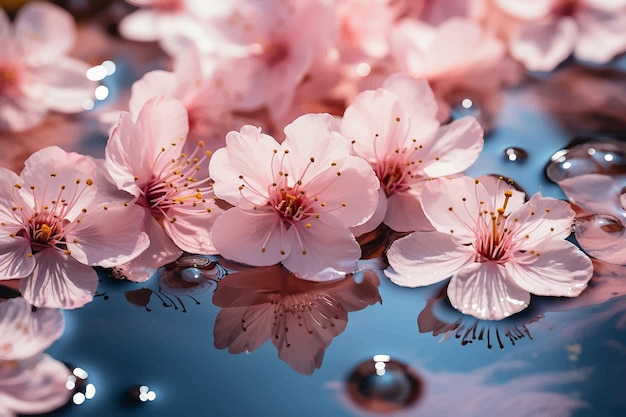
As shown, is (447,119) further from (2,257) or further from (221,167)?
(2,257)

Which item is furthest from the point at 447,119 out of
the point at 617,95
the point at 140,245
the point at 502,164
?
the point at 140,245

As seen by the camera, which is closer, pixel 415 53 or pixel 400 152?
pixel 400 152

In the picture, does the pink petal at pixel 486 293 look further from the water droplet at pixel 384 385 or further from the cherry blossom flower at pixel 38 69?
the cherry blossom flower at pixel 38 69

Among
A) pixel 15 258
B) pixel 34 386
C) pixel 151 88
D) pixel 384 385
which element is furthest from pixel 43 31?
pixel 384 385

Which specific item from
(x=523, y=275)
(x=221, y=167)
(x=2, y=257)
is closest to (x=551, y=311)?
(x=523, y=275)

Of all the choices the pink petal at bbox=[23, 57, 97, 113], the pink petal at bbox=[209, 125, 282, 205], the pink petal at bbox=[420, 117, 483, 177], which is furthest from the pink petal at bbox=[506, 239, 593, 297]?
the pink petal at bbox=[23, 57, 97, 113]

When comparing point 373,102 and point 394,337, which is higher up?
point 373,102

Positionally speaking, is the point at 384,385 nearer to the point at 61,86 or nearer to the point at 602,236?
the point at 602,236
